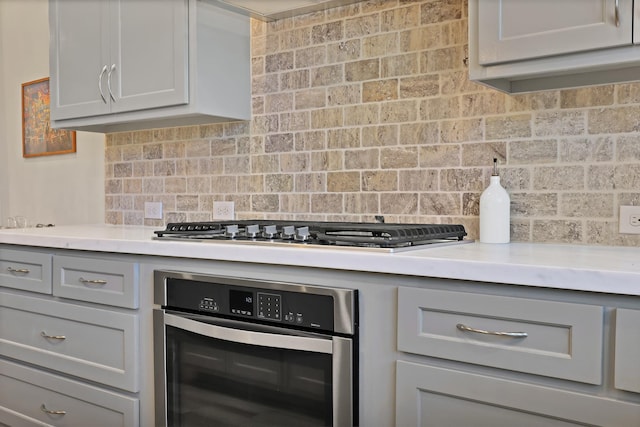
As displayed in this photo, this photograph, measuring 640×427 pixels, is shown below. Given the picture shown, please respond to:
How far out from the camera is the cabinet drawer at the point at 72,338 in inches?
83.0

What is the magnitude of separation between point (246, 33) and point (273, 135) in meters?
0.48

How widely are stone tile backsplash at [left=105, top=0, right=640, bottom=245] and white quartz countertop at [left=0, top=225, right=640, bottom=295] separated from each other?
0.79 feet

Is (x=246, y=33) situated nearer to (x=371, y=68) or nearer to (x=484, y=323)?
(x=371, y=68)

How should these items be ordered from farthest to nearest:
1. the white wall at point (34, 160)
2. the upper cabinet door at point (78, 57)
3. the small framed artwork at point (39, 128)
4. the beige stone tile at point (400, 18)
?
the small framed artwork at point (39, 128), the white wall at point (34, 160), the upper cabinet door at point (78, 57), the beige stone tile at point (400, 18)

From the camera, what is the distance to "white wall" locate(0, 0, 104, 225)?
3457 millimetres

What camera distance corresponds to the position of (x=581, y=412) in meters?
1.23

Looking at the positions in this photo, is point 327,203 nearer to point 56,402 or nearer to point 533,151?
point 533,151

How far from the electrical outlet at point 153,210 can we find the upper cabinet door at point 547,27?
6.21 feet

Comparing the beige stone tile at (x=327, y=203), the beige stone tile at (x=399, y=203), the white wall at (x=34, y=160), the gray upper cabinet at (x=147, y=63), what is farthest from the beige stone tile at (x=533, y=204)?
the white wall at (x=34, y=160)

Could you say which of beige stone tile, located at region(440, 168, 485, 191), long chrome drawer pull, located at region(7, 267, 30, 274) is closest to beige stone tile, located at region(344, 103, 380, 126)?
beige stone tile, located at region(440, 168, 485, 191)

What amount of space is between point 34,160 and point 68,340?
2.03 m

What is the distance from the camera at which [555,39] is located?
158 cm

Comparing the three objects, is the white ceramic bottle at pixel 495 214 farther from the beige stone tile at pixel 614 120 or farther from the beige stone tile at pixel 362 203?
the beige stone tile at pixel 362 203

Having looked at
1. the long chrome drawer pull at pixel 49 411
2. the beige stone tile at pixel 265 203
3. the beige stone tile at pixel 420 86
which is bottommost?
the long chrome drawer pull at pixel 49 411
